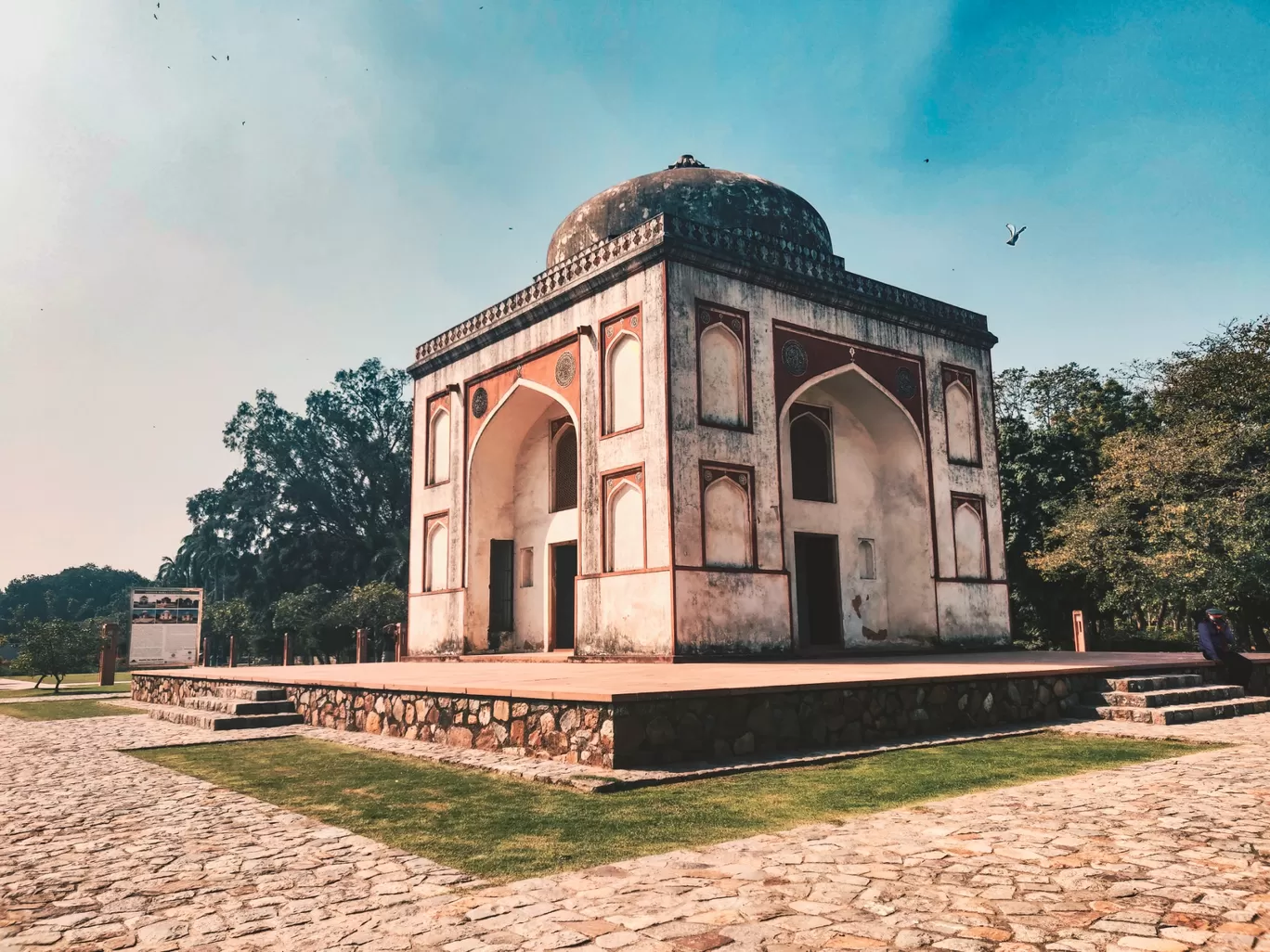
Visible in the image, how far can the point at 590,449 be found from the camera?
44.9 feet

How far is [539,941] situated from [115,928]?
1.42 meters

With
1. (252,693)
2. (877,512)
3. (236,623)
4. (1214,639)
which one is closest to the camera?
(1214,639)

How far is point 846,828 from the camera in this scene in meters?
4.33

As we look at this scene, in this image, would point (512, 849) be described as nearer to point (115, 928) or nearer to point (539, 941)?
point (539, 941)

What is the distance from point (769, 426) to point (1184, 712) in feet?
20.7

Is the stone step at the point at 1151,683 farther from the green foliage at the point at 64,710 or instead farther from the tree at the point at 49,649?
the tree at the point at 49,649

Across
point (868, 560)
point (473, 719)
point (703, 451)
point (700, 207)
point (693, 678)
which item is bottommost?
point (473, 719)

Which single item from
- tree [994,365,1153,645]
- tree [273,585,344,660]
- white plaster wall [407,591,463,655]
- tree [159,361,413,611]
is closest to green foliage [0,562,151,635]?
tree [159,361,413,611]

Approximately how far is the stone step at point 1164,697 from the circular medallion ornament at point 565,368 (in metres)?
8.25

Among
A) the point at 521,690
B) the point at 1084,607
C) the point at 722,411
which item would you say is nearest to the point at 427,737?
the point at 521,690

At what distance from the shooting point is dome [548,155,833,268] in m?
15.6

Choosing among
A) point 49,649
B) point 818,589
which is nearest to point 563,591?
point 818,589

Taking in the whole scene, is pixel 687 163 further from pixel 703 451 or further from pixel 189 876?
pixel 189 876

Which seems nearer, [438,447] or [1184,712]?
[1184,712]
